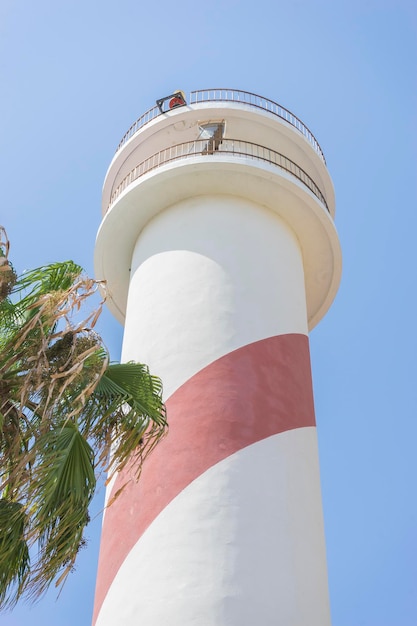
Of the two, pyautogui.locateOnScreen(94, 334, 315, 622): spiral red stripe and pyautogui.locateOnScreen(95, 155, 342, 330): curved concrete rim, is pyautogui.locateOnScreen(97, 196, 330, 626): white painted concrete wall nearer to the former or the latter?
pyautogui.locateOnScreen(94, 334, 315, 622): spiral red stripe

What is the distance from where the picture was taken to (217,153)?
12.7 m

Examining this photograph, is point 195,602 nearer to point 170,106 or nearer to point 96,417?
point 96,417

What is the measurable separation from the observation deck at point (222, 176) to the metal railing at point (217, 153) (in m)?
0.02

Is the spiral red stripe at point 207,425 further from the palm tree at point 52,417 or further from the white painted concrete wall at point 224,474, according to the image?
the palm tree at point 52,417

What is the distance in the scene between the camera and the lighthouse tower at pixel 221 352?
28.5ft

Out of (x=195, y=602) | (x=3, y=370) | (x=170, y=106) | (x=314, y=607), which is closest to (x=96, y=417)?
(x=3, y=370)

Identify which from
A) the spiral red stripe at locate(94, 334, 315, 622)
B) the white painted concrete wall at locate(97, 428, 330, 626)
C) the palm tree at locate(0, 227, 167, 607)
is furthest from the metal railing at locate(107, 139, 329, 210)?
the palm tree at locate(0, 227, 167, 607)

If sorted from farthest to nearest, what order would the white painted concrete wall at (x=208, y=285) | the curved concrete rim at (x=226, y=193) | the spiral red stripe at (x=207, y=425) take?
the curved concrete rim at (x=226, y=193) → the white painted concrete wall at (x=208, y=285) → the spiral red stripe at (x=207, y=425)

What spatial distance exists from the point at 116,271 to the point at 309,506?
6069 millimetres

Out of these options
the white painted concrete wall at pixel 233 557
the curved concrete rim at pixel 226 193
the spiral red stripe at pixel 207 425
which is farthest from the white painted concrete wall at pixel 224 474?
the curved concrete rim at pixel 226 193

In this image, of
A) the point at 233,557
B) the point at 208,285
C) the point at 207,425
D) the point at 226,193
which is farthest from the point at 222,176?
the point at 233,557

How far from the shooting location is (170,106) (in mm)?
14102

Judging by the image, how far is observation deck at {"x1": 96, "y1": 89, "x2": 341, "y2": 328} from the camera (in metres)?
12.4

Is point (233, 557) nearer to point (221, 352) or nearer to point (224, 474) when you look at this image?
point (224, 474)
